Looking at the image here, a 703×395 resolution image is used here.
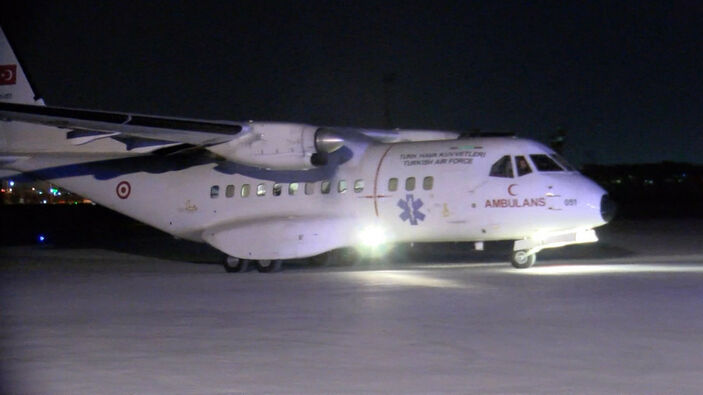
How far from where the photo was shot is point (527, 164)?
19297 millimetres

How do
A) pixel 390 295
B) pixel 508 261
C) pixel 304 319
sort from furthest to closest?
pixel 508 261 < pixel 390 295 < pixel 304 319

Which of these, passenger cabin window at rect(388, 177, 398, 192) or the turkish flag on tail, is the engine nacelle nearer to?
passenger cabin window at rect(388, 177, 398, 192)

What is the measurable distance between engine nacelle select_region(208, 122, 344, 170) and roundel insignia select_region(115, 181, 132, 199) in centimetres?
334

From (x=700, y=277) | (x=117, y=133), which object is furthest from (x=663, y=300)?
(x=117, y=133)

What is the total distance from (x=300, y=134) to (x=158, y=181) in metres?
4.38

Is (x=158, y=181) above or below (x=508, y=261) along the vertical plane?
above

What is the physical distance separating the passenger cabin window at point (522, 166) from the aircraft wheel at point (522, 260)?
156cm

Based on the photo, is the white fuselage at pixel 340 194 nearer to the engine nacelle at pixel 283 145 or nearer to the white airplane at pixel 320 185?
the white airplane at pixel 320 185

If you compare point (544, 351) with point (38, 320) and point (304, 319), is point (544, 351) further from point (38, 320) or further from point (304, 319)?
point (38, 320)

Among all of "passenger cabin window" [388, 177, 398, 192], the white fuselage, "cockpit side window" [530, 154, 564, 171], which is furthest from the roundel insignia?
"cockpit side window" [530, 154, 564, 171]

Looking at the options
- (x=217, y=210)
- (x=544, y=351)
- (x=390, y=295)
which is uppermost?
(x=217, y=210)

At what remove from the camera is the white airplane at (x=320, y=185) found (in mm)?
19031

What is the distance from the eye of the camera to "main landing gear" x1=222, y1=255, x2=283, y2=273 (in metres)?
20.9

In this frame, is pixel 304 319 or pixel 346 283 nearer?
pixel 304 319
